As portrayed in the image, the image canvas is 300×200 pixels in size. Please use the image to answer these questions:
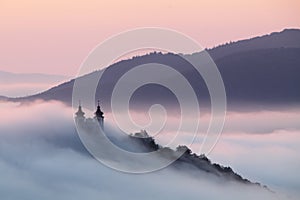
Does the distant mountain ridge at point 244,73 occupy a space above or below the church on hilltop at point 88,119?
above

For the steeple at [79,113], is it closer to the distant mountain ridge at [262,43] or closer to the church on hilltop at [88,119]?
the church on hilltop at [88,119]

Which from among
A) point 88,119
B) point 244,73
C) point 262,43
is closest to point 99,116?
point 88,119

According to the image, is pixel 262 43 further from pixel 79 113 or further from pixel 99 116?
pixel 79 113

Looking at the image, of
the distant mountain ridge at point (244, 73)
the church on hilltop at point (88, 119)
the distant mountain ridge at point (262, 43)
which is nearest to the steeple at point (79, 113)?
the church on hilltop at point (88, 119)

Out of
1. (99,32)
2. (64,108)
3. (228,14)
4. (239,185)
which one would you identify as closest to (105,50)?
(99,32)

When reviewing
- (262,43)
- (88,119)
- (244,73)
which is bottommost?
(88,119)

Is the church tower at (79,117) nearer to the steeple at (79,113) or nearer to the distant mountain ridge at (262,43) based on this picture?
the steeple at (79,113)

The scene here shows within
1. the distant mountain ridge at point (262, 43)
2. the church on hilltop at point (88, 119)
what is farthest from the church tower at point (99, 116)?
the distant mountain ridge at point (262, 43)

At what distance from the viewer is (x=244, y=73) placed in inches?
247

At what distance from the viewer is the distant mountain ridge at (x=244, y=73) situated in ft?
20.0

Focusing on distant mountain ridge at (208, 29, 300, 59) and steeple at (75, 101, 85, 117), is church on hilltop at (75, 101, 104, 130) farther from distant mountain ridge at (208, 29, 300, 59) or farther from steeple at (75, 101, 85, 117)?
distant mountain ridge at (208, 29, 300, 59)

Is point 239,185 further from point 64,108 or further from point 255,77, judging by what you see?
point 64,108

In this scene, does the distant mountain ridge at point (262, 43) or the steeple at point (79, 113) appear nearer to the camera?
the steeple at point (79, 113)

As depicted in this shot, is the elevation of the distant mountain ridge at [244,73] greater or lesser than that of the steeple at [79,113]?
greater
